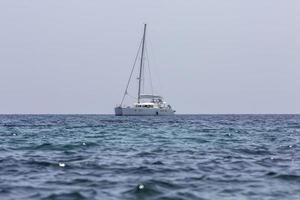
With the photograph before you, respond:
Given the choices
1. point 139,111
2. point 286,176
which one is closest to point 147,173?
point 286,176

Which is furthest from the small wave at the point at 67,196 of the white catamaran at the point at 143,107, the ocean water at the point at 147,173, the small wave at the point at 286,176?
the white catamaran at the point at 143,107

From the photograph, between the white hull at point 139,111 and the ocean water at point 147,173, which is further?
the white hull at point 139,111

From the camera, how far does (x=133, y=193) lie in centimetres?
1681

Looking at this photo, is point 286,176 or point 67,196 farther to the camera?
point 286,176

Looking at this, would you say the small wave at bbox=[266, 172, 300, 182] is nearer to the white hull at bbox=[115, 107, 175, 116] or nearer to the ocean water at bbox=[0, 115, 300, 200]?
the ocean water at bbox=[0, 115, 300, 200]

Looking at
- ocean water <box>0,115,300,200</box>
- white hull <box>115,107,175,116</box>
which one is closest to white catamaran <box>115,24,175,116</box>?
white hull <box>115,107,175,116</box>

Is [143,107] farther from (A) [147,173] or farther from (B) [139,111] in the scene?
(A) [147,173]

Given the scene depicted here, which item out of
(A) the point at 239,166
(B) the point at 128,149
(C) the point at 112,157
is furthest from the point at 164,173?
(B) the point at 128,149

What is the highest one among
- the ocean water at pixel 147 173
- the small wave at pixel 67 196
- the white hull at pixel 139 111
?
the white hull at pixel 139 111

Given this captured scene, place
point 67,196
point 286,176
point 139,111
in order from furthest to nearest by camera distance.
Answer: point 139,111
point 286,176
point 67,196

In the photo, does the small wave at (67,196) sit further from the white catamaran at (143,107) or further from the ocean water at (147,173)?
the white catamaran at (143,107)

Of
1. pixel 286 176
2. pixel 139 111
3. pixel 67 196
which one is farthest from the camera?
pixel 139 111

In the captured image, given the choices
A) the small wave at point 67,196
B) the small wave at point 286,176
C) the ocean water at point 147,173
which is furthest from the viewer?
the small wave at point 286,176

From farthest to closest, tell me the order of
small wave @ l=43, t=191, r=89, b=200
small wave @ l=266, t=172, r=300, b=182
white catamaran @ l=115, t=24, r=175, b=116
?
white catamaran @ l=115, t=24, r=175, b=116
small wave @ l=266, t=172, r=300, b=182
small wave @ l=43, t=191, r=89, b=200
